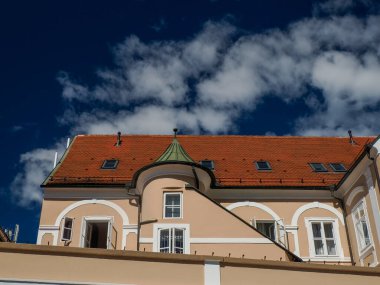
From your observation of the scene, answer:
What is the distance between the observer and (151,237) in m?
19.7

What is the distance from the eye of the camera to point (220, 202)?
2283 cm

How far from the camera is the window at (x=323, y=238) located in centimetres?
2181

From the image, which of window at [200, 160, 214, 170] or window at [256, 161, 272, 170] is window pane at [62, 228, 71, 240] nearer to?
window at [200, 160, 214, 170]

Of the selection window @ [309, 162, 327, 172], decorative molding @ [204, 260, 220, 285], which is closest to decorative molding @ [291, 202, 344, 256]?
window @ [309, 162, 327, 172]

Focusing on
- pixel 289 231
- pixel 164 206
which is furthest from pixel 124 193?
pixel 289 231

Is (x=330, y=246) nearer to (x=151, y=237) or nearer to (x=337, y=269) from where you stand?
(x=151, y=237)

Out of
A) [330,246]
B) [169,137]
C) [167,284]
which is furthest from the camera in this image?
[169,137]

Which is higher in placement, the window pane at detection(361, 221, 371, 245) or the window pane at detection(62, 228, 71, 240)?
the window pane at detection(62, 228, 71, 240)

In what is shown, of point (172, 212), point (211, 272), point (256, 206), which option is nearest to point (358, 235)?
point (256, 206)

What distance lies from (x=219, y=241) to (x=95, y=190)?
6.34 meters

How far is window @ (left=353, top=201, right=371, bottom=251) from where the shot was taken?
66.4 ft

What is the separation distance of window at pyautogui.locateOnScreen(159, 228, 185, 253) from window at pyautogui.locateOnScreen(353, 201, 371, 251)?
6.91 meters

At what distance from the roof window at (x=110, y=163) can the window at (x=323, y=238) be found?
9.22 metres

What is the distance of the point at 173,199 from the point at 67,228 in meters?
4.72
